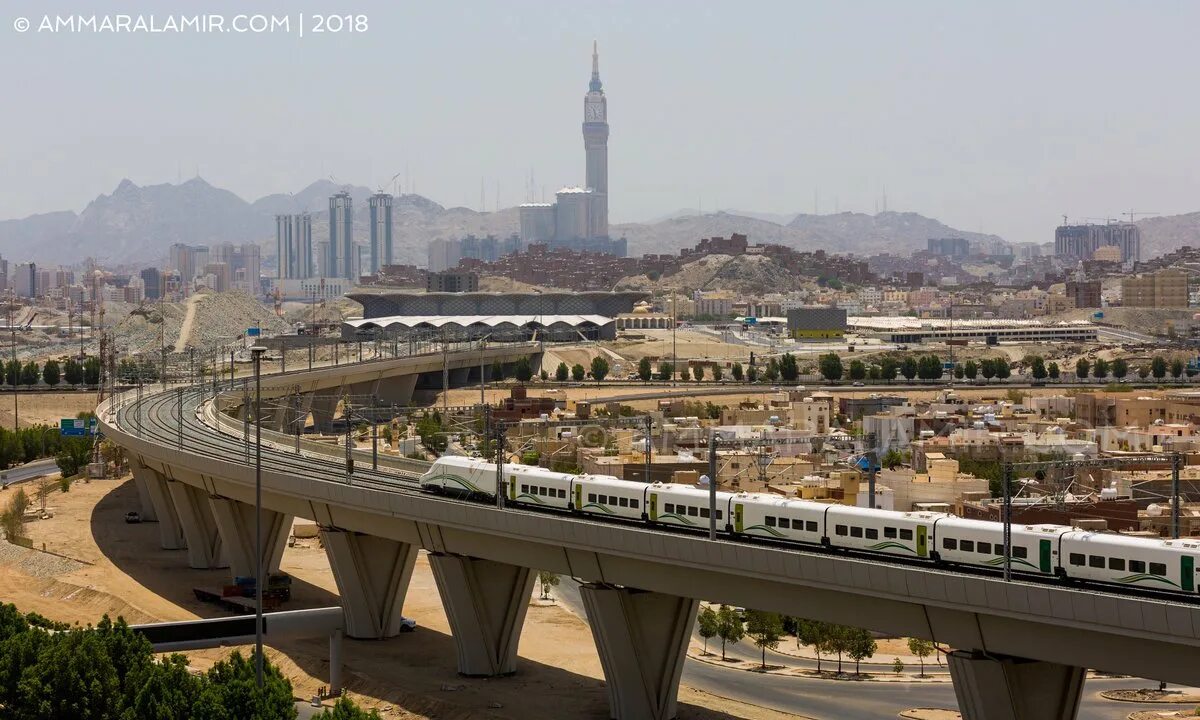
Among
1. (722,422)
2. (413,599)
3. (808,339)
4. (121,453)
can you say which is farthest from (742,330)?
(413,599)

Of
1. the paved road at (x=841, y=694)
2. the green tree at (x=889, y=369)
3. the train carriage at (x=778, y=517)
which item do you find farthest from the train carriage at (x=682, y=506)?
the green tree at (x=889, y=369)

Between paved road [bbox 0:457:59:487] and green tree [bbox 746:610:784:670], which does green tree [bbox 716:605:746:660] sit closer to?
green tree [bbox 746:610:784:670]

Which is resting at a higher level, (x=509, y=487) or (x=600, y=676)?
(x=509, y=487)

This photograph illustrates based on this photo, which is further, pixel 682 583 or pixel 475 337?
pixel 475 337

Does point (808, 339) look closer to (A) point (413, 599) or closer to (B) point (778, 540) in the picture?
(A) point (413, 599)

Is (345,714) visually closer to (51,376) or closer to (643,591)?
(643,591)

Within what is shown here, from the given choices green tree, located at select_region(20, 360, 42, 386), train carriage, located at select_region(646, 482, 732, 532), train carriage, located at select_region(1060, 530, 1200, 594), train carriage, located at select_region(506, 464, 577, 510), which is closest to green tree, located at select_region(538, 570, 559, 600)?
train carriage, located at select_region(506, 464, 577, 510)
